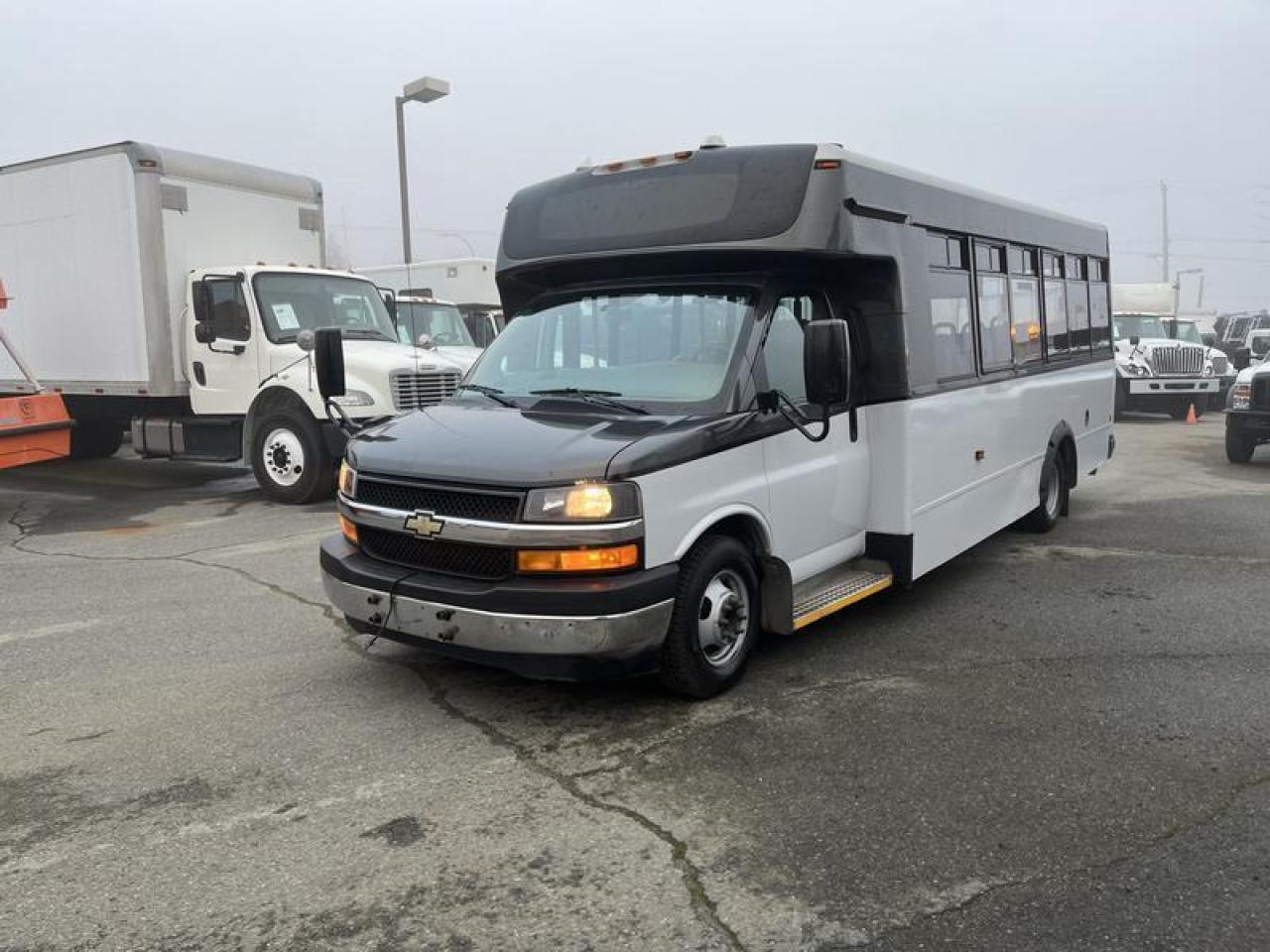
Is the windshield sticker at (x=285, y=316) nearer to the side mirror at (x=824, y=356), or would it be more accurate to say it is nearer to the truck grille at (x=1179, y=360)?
the side mirror at (x=824, y=356)

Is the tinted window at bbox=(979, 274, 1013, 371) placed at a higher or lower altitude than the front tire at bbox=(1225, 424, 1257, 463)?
higher

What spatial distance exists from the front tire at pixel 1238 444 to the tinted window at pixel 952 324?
8.43 metres

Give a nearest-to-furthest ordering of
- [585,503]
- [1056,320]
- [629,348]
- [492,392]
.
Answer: [585,503]
[629,348]
[492,392]
[1056,320]

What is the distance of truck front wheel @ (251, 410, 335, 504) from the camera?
10.7 metres

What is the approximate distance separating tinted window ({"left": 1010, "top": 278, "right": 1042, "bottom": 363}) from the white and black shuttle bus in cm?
86

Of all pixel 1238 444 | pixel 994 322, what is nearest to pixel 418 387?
pixel 994 322

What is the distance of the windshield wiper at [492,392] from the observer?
520 centimetres

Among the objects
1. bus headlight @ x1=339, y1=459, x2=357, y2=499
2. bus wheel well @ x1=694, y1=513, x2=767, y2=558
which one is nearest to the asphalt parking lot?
bus wheel well @ x1=694, y1=513, x2=767, y2=558

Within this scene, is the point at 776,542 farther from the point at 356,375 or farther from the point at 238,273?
the point at 238,273

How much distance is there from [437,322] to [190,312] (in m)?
4.75

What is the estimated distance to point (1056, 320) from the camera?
860 centimetres

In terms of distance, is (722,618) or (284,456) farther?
(284,456)

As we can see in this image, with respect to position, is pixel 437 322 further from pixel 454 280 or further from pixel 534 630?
pixel 534 630

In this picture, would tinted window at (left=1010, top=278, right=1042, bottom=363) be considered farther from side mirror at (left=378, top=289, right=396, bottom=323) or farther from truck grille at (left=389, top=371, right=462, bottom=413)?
side mirror at (left=378, top=289, right=396, bottom=323)
